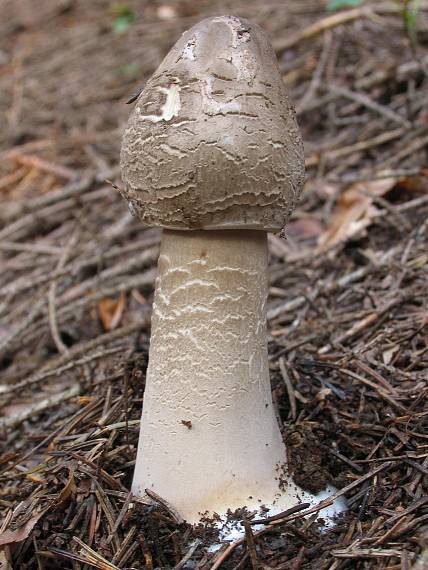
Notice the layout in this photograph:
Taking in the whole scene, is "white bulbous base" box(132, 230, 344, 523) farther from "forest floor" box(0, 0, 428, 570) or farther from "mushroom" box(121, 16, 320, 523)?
"forest floor" box(0, 0, 428, 570)

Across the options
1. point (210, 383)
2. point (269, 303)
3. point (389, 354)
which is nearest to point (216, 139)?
point (210, 383)

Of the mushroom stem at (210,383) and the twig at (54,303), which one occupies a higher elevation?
the mushroom stem at (210,383)

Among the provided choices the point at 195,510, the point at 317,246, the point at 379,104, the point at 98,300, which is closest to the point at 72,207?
the point at 98,300

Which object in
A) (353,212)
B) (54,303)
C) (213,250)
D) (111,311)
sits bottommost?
(111,311)

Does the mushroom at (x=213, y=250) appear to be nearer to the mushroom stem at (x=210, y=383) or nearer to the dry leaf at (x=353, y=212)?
the mushroom stem at (x=210, y=383)

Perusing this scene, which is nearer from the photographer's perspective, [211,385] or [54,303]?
[211,385]

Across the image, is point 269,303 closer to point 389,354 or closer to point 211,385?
point 389,354

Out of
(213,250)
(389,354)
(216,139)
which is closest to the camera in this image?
(216,139)

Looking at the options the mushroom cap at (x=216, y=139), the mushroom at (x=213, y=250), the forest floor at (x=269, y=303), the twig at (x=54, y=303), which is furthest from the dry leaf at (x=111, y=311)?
the mushroom cap at (x=216, y=139)
